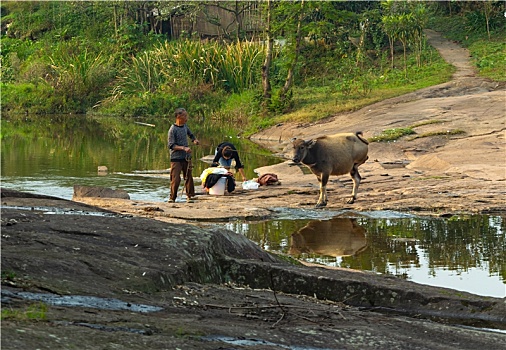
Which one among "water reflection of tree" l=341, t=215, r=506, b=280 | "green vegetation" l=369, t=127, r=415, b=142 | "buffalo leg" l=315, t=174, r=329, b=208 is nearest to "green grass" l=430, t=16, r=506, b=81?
"green vegetation" l=369, t=127, r=415, b=142

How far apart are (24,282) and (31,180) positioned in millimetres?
13531

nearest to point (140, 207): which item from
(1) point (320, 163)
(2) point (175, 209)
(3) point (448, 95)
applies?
(2) point (175, 209)

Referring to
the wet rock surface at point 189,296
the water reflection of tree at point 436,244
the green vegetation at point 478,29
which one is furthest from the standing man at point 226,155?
the green vegetation at point 478,29

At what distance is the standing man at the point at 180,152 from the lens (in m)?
15.0

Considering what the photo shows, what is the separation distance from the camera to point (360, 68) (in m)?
36.5

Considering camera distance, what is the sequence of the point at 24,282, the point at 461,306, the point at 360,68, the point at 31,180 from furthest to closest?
the point at 360,68, the point at 31,180, the point at 461,306, the point at 24,282

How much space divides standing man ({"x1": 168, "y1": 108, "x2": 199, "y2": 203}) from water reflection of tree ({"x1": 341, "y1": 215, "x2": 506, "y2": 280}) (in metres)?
3.65

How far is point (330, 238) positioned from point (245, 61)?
2686cm

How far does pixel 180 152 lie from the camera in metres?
15.4

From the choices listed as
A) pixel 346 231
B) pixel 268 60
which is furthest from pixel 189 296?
pixel 268 60

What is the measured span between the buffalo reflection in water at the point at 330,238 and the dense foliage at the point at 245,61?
1620 cm

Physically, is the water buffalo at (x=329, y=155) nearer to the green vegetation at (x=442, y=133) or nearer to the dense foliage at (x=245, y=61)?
the green vegetation at (x=442, y=133)

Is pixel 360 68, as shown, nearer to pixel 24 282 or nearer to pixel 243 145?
pixel 243 145

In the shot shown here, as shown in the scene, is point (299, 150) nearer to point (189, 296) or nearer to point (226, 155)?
point (226, 155)
